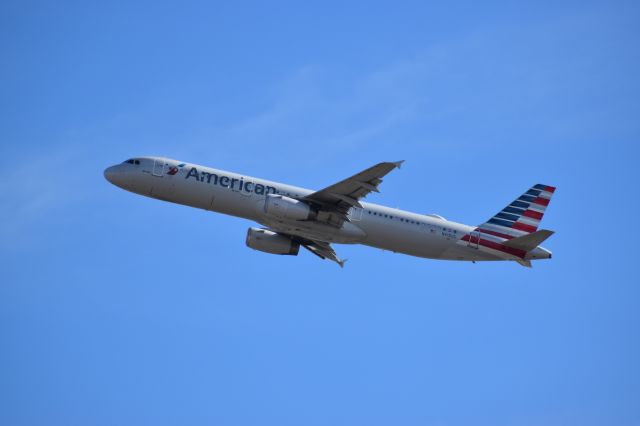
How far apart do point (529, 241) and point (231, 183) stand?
19797 millimetres

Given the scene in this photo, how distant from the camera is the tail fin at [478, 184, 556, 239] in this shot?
201 ft

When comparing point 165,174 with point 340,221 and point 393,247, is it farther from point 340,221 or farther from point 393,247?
point 393,247

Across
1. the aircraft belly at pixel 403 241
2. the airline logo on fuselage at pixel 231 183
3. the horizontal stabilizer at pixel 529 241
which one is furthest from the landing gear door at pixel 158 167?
the horizontal stabilizer at pixel 529 241

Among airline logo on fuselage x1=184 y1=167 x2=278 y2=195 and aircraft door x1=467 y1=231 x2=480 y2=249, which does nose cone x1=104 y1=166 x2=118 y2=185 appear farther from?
aircraft door x1=467 y1=231 x2=480 y2=249

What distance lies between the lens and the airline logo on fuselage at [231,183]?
58.0 metres

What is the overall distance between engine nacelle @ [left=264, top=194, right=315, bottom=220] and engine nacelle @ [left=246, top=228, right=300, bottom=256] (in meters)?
6.56

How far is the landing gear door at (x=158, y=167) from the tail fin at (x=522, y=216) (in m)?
21.9

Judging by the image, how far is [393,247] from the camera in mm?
59125

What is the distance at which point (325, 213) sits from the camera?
57.1 meters

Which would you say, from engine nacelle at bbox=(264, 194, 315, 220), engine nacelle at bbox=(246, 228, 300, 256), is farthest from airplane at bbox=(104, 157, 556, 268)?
engine nacelle at bbox=(246, 228, 300, 256)

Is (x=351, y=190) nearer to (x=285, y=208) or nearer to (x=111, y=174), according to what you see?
(x=285, y=208)

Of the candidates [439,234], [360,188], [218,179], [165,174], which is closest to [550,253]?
[439,234]

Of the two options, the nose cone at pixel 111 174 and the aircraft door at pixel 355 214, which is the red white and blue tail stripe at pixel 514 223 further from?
the nose cone at pixel 111 174

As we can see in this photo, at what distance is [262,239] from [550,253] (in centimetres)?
1973
